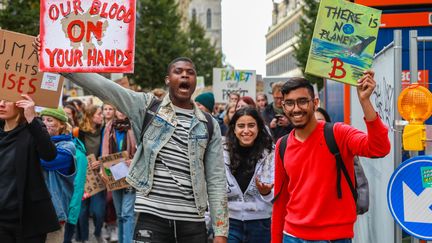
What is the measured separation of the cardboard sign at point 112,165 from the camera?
995cm

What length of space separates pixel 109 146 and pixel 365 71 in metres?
6.11

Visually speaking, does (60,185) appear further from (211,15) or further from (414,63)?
(211,15)

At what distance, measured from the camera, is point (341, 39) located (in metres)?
5.27

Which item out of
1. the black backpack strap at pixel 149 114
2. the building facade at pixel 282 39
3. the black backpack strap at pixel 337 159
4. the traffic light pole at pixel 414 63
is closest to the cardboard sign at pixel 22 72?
the black backpack strap at pixel 149 114

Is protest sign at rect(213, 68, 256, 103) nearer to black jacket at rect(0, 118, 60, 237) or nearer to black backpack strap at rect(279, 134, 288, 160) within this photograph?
black jacket at rect(0, 118, 60, 237)

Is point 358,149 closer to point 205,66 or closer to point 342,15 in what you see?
point 342,15

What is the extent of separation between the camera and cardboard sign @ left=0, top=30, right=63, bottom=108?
19.6ft

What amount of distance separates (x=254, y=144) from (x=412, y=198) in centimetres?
158

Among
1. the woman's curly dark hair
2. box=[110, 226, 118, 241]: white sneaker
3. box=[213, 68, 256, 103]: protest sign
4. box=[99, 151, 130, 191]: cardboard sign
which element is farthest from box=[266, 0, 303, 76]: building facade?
the woman's curly dark hair

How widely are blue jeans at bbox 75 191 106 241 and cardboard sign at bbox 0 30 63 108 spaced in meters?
5.53

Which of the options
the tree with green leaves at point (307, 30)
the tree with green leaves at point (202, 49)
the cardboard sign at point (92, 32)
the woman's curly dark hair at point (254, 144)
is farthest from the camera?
the tree with green leaves at point (202, 49)

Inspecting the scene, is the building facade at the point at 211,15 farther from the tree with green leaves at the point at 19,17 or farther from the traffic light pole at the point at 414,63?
the traffic light pole at the point at 414,63

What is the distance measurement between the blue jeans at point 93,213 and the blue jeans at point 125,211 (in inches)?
51.9

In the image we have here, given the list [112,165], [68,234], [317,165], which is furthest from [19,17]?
[317,165]
